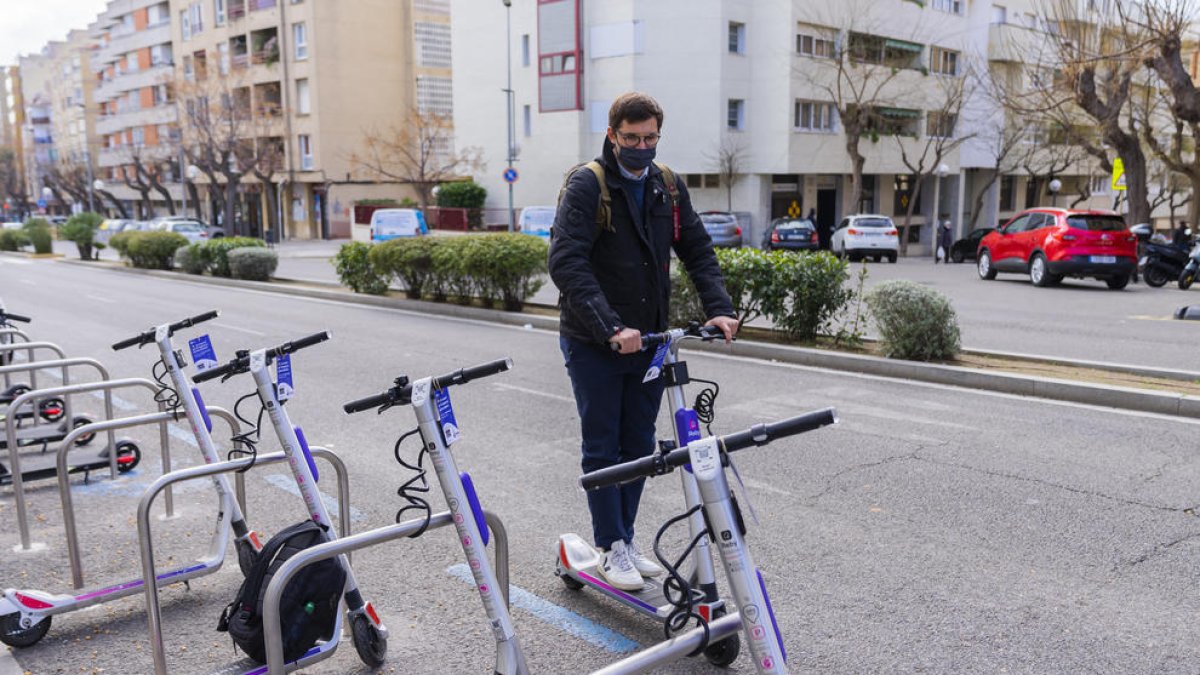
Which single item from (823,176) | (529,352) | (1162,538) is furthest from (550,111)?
(1162,538)

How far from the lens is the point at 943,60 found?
150ft

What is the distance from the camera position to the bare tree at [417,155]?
46.8m

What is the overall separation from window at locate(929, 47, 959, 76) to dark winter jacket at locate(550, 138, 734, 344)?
4516cm

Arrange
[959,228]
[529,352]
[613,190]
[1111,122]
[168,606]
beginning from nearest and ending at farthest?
[613,190] → [168,606] → [529,352] → [1111,122] → [959,228]

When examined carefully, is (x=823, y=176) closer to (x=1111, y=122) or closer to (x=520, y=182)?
(x=520, y=182)

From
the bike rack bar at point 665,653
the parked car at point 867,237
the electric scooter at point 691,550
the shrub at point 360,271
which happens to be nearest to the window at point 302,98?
the parked car at point 867,237

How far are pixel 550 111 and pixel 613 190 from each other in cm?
3880

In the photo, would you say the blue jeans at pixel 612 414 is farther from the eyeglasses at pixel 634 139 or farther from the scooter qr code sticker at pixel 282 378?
the scooter qr code sticker at pixel 282 378

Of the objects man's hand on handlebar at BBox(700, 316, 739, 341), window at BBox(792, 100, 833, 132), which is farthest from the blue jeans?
window at BBox(792, 100, 833, 132)

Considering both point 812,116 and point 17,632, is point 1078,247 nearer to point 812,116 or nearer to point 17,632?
point 17,632

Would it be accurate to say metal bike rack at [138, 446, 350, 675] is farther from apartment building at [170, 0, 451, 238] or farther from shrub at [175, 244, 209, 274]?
apartment building at [170, 0, 451, 238]

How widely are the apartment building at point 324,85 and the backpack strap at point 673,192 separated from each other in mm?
50229

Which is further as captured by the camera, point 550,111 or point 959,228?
point 959,228

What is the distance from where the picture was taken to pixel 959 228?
49344 millimetres
